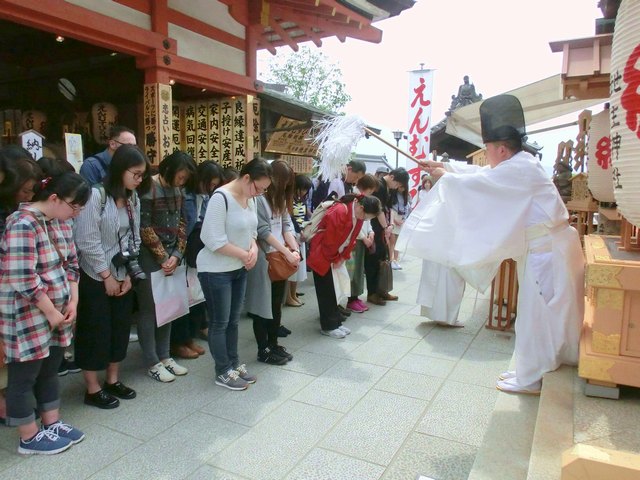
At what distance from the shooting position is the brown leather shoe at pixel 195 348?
4933 mm

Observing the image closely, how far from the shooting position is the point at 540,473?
196 centimetres

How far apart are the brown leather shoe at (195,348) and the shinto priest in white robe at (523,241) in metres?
2.82

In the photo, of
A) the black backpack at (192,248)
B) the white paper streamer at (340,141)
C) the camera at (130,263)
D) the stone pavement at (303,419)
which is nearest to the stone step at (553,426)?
the stone pavement at (303,419)

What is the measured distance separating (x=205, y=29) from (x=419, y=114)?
6.32m

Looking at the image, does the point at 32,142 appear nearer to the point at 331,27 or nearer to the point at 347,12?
the point at 347,12

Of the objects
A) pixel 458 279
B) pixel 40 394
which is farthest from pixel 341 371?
pixel 40 394

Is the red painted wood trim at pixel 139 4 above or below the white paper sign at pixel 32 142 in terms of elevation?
above

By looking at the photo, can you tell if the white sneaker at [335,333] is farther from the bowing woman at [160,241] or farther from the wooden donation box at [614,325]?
the wooden donation box at [614,325]

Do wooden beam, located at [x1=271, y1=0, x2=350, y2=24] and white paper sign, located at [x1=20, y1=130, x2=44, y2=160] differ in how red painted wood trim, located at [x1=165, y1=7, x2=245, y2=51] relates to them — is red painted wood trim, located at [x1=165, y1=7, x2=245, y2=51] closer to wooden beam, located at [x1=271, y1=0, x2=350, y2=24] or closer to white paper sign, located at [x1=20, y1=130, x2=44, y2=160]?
wooden beam, located at [x1=271, y1=0, x2=350, y2=24]

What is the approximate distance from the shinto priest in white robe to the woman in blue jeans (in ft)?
4.79

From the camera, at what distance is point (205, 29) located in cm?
621

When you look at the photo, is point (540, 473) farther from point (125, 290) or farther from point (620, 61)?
point (125, 290)

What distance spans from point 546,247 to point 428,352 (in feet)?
7.93

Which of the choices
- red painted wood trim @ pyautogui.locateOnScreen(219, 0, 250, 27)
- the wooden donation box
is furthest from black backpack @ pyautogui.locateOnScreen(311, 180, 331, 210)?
the wooden donation box
